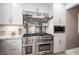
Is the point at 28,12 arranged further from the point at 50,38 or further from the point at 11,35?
the point at 50,38

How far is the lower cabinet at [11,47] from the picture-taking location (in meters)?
1.57

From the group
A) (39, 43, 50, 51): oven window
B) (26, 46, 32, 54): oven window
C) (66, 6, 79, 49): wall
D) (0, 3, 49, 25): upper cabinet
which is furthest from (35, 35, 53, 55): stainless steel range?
(0, 3, 49, 25): upper cabinet

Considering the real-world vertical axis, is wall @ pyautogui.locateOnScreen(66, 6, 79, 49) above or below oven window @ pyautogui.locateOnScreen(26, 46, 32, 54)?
above

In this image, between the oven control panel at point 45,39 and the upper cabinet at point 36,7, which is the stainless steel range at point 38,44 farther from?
the upper cabinet at point 36,7

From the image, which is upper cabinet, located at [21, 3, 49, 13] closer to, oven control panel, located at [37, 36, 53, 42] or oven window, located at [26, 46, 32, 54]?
oven control panel, located at [37, 36, 53, 42]

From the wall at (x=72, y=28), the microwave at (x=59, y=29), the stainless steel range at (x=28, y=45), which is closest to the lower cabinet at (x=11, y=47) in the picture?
the stainless steel range at (x=28, y=45)

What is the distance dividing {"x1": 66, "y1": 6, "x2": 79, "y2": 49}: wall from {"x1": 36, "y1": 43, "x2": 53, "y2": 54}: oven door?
0.30m

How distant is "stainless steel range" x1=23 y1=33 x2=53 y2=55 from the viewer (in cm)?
162

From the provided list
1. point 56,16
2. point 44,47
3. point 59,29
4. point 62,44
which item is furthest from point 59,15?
point 44,47

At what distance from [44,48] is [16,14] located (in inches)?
30.2

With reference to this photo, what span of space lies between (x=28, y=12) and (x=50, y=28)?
487mm

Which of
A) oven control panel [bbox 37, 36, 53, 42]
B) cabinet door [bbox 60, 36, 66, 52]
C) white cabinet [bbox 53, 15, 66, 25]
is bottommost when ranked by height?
cabinet door [bbox 60, 36, 66, 52]

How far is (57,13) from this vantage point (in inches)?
68.1
